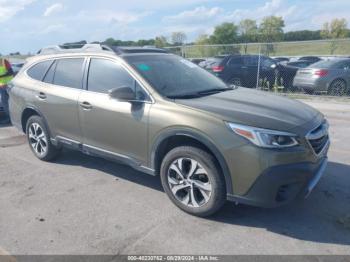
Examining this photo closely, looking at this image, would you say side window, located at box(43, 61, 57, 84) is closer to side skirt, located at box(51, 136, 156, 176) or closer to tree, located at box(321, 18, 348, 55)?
side skirt, located at box(51, 136, 156, 176)

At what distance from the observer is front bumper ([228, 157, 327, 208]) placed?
326cm

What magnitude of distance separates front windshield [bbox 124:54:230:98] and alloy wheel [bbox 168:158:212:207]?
807mm

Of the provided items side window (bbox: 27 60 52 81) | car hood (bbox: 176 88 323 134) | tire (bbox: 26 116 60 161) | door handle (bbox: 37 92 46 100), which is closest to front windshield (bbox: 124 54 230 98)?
car hood (bbox: 176 88 323 134)

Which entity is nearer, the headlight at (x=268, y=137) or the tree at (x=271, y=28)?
the headlight at (x=268, y=137)

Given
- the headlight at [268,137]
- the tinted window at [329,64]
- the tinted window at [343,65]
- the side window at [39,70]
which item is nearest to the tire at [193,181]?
the headlight at [268,137]

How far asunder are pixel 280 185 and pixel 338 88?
34.5 feet

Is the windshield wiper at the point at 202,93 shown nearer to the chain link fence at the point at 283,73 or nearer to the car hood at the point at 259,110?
the car hood at the point at 259,110

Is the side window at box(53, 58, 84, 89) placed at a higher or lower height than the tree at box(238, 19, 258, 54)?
lower

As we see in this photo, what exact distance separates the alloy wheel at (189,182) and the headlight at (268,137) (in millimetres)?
601

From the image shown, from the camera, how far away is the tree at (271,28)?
74375 mm

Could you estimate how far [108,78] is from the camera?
14.7 ft

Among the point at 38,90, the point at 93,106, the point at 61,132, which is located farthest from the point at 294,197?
the point at 38,90

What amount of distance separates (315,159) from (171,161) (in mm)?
1463

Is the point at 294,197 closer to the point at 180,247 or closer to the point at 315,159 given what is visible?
the point at 315,159
